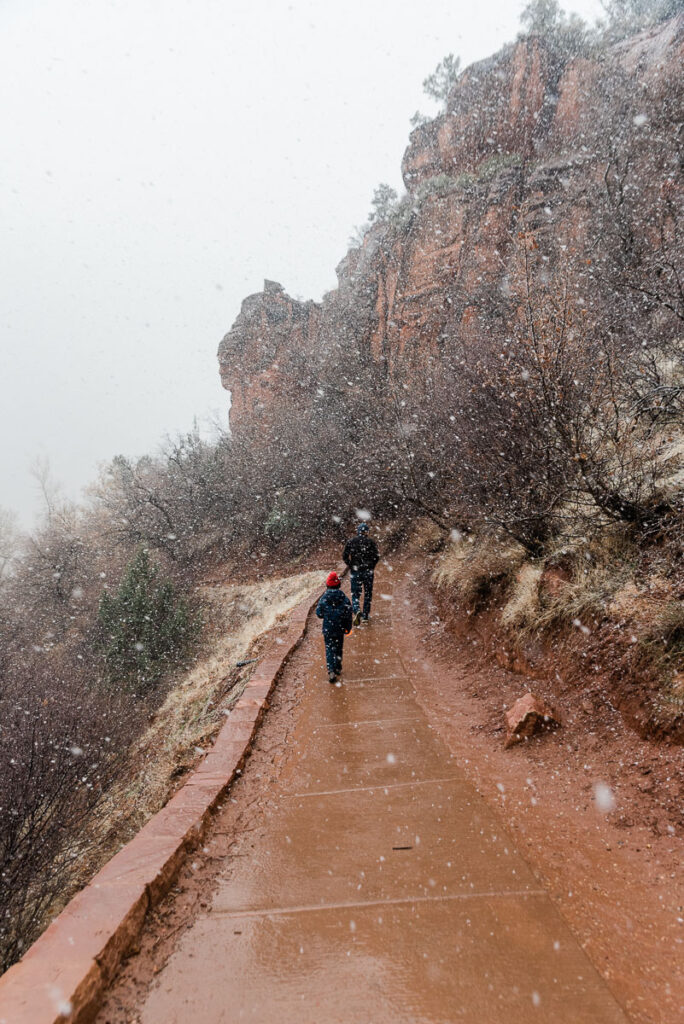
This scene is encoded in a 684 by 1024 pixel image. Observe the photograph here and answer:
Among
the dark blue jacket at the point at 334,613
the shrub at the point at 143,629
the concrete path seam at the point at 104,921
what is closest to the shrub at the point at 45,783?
the shrub at the point at 143,629

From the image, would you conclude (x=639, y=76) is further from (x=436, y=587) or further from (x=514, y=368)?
(x=436, y=587)

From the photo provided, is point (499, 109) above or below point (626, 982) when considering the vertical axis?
above

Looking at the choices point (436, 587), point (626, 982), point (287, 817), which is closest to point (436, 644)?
point (436, 587)

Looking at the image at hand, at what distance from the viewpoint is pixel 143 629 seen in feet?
58.0

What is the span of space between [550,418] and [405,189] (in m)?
31.3

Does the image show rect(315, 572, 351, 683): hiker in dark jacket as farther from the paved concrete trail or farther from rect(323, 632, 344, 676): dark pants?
the paved concrete trail

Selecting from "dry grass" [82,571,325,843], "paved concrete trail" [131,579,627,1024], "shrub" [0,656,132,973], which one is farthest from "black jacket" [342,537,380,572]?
"shrub" [0,656,132,973]

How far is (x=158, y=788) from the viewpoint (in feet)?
26.3

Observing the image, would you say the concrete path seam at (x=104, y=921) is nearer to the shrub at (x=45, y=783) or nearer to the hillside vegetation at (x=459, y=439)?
the hillside vegetation at (x=459, y=439)

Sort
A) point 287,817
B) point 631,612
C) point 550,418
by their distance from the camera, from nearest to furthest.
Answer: point 287,817, point 631,612, point 550,418

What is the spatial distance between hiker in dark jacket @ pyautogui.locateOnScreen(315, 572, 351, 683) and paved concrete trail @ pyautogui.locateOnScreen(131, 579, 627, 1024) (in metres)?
2.15

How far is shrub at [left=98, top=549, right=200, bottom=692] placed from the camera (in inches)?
669

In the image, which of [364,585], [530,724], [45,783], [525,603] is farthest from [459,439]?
[45,783]

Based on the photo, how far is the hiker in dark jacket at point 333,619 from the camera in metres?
6.00
